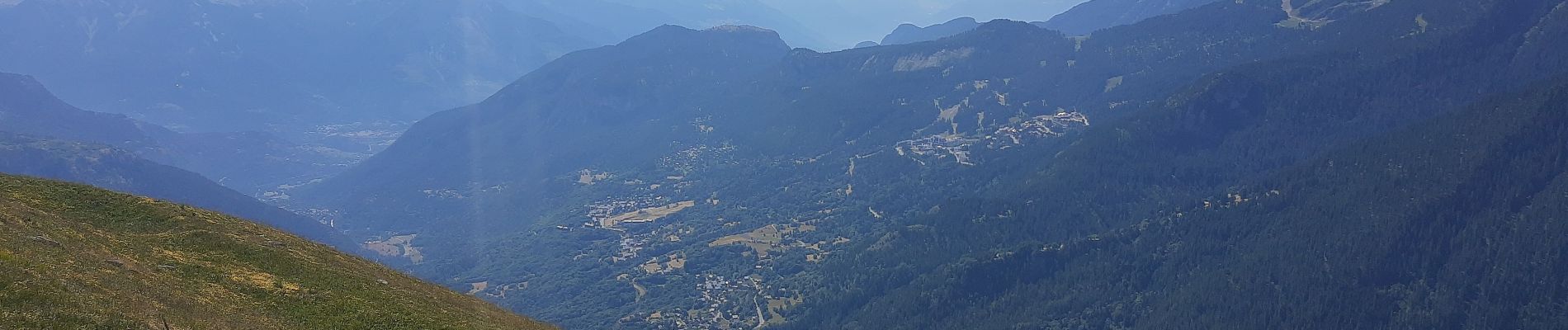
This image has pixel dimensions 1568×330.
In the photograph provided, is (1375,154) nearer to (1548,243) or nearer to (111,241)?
(1548,243)

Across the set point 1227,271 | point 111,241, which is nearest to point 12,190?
point 111,241

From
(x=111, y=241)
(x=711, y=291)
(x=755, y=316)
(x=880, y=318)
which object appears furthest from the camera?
(x=711, y=291)

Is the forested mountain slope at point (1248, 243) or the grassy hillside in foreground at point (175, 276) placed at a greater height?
the grassy hillside in foreground at point (175, 276)

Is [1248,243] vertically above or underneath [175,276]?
underneath

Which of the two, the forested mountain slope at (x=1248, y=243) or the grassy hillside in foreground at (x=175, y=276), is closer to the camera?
the grassy hillside in foreground at (x=175, y=276)

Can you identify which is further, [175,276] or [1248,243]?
[1248,243]

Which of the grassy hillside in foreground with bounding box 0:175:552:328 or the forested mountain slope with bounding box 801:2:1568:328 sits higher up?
the grassy hillside in foreground with bounding box 0:175:552:328

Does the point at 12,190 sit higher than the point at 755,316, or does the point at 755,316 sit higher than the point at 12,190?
the point at 12,190

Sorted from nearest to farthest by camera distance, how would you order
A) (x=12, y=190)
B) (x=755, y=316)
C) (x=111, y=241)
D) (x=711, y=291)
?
1. (x=111, y=241)
2. (x=12, y=190)
3. (x=755, y=316)
4. (x=711, y=291)
